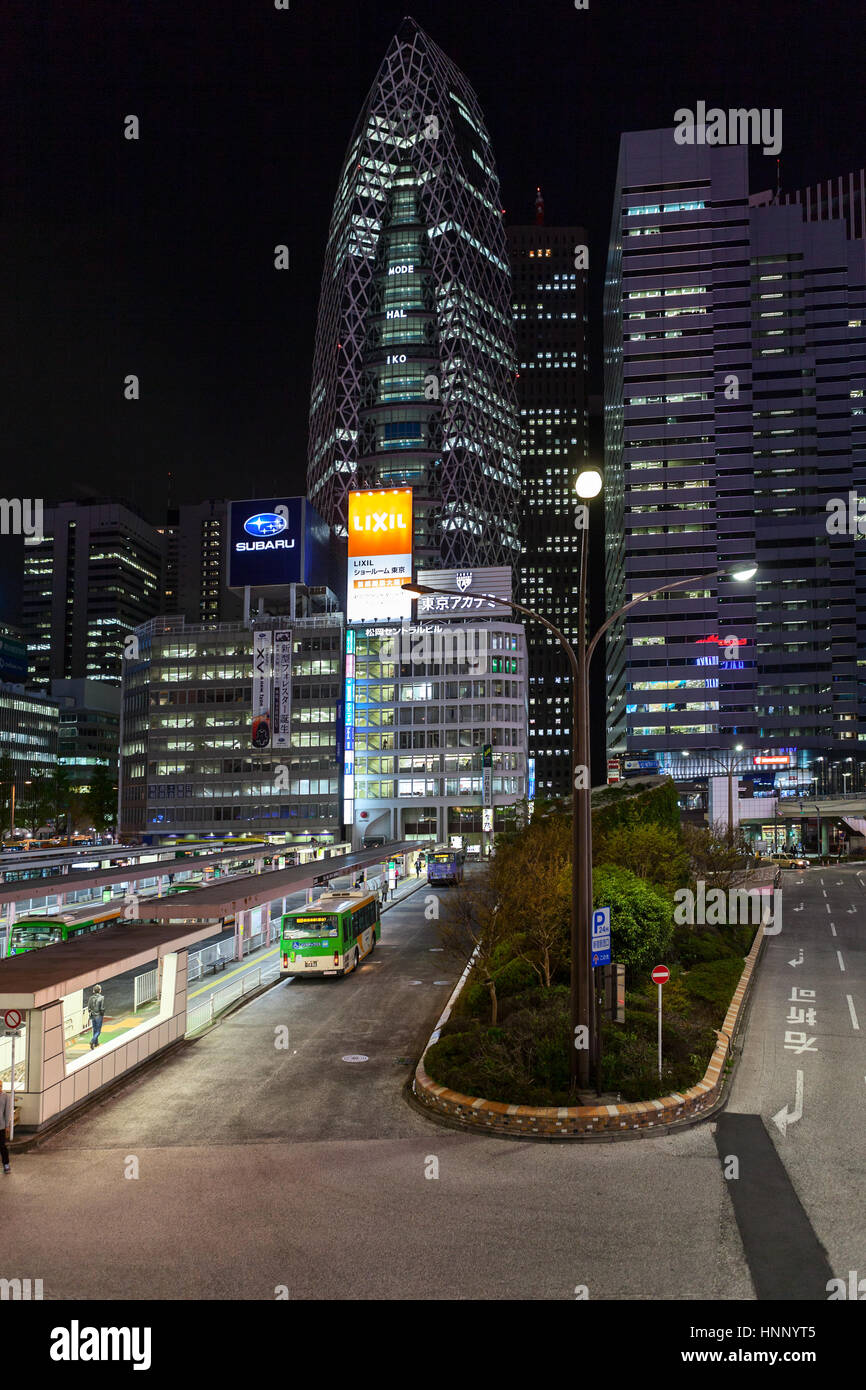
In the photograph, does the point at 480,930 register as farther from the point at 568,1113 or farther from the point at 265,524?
the point at 265,524

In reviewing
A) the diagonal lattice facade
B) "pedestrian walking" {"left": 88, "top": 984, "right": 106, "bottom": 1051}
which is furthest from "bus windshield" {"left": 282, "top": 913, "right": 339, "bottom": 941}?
the diagonal lattice facade

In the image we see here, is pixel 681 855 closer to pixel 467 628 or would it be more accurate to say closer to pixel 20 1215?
pixel 20 1215

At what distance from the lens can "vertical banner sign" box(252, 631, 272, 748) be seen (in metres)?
114

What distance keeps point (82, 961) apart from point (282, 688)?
3839 inches

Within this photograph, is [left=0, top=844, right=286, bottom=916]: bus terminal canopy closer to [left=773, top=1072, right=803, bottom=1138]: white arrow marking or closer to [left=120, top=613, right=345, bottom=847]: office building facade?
[left=773, top=1072, right=803, bottom=1138]: white arrow marking

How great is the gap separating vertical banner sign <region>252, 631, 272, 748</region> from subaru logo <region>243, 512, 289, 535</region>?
1293 centimetres

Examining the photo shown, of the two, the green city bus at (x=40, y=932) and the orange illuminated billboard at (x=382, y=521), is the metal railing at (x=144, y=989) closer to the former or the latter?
the green city bus at (x=40, y=932)

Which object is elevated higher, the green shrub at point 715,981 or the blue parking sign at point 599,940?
the blue parking sign at point 599,940

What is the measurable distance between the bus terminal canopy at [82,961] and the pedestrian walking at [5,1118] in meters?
1.44

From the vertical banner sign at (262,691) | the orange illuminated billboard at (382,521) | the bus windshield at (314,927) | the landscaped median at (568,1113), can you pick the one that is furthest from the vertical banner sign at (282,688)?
the landscaped median at (568,1113)

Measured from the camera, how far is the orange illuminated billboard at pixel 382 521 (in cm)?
11069

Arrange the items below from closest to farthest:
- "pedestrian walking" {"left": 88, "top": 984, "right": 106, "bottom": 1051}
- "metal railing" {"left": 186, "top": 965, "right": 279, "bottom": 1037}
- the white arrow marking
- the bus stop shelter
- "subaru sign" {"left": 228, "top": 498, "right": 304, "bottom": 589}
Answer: the bus stop shelter, the white arrow marking, "pedestrian walking" {"left": 88, "top": 984, "right": 106, "bottom": 1051}, "metal railing" {"left": 186, "top": 965, "right": 279, "bottom": 1037}, "subaru sign" {"left": 228, "top": 498, "right": 304, "bottom": 589}
